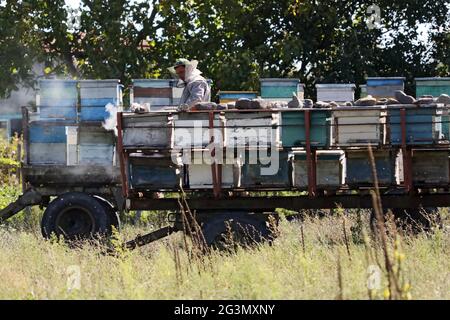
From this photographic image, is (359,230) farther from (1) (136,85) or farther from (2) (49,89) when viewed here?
(2) (49,89)

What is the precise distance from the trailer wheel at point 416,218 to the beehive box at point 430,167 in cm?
92

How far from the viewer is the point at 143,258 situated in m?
10.4

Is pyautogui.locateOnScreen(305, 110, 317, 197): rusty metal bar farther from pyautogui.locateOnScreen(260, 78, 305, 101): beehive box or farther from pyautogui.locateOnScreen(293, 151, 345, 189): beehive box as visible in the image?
pyautogui.locateOnScreen(260, 78, 305, 101): beehive box

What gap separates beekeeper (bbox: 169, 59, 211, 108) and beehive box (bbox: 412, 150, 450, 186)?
2859mm

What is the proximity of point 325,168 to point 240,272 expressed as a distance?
2.78 meters

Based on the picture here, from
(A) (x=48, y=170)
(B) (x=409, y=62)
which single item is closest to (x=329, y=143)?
(A) (x=48, y=170)

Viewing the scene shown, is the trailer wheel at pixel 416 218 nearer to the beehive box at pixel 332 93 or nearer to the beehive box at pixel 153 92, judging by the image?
A: the beehive box at pixel 332 93

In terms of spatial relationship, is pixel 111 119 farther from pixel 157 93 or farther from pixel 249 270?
pixel 249 270

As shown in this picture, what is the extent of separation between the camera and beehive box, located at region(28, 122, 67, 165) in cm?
1280

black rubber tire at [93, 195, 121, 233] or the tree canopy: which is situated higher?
the tree canopy

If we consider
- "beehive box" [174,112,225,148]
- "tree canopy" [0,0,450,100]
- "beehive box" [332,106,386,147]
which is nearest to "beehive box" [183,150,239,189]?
"beehive box" [174,112,225,148]

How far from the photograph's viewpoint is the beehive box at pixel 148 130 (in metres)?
10.7

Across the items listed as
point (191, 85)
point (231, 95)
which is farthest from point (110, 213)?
point (231, 95)

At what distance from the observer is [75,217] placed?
12.6 meters
